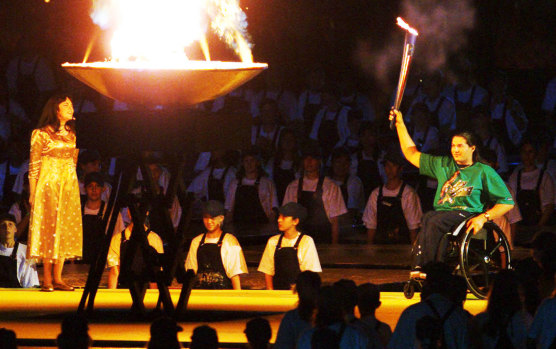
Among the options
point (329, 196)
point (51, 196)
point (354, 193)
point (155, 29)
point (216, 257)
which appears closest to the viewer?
point (155, 29)

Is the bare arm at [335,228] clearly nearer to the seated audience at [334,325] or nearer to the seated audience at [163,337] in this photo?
the seated audience at [334,325]

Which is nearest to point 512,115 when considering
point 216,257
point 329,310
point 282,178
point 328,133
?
point 328,133

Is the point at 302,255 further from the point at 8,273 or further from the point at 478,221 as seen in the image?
the point at 8,273

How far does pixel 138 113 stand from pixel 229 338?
177 centimetres

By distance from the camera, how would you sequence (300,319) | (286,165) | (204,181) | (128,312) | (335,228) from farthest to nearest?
(204,181), (286,165), (335,228), (128,312), (300,319)

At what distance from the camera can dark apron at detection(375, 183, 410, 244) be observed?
44.8 feet

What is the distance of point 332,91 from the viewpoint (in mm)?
15766

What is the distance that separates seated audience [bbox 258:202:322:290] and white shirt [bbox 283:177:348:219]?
10.7ft

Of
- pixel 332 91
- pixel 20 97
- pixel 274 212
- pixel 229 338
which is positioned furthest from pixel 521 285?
pixel 20 97

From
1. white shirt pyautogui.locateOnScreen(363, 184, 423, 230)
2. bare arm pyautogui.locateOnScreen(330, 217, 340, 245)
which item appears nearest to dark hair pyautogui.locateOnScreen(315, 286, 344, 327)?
white shirt pyautogui.locateOnScreen(363, 184, 423, 230)

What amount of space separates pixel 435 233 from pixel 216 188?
5815 millimetres

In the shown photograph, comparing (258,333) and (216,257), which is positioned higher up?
(216,257)

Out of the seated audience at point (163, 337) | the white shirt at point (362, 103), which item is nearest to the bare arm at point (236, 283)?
the seated audience at point (163, 337)

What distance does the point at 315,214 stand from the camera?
1406 cm
